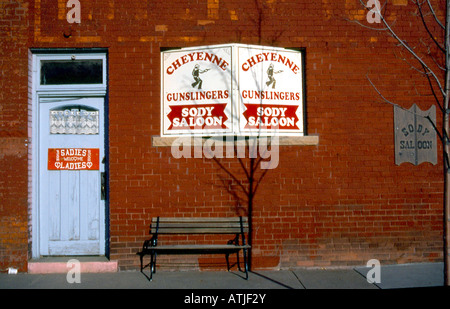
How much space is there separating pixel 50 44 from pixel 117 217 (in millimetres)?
2820

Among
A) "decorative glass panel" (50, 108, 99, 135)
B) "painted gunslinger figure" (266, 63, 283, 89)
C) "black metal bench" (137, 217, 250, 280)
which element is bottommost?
"black metal bench" (137, 217, 250, 280)

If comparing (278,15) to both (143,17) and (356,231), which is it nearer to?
(143,17)

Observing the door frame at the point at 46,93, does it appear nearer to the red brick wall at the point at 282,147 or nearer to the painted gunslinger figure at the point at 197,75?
the red brick wall at the point at 282,147

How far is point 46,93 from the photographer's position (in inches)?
251

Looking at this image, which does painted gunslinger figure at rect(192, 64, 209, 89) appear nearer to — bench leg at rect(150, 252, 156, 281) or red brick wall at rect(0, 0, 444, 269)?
red brick wall at rect(0, 0, 444, 269)

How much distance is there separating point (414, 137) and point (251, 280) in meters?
3.39

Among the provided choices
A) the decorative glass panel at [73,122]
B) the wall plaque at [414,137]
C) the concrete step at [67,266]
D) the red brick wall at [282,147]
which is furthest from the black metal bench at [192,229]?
the wall plaque at [414,137]

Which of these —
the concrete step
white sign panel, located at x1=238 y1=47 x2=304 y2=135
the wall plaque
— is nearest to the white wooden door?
the concrete step

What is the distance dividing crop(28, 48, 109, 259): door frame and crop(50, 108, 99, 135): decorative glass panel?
7.9 inches

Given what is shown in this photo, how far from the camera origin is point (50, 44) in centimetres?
624

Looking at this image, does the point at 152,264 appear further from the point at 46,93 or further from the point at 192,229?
the point at 46,93

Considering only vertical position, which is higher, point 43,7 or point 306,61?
point 43,7

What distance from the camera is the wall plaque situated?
6.41 m

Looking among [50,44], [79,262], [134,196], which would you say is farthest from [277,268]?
[50,44]
